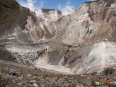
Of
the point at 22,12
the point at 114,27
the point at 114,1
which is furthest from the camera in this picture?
the point at 22,12

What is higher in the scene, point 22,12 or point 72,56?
point 22,12

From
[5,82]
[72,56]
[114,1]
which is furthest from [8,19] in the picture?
[5,82]

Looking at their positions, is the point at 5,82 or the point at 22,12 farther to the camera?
the point at 22,12

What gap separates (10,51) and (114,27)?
3565 centimetres

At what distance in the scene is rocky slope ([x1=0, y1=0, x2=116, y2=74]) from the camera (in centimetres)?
7944

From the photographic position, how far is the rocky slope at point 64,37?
3127 inches

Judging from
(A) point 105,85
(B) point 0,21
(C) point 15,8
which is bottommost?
(A) point 105,85

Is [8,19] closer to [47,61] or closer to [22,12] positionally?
[22,12]

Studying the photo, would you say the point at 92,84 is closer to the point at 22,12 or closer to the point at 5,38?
the point at 5,38

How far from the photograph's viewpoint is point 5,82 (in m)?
15.8

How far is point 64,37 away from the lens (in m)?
107

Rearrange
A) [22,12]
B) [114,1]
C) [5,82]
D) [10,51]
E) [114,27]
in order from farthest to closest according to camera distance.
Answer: [22,12]
[114,1]
[114,27]
[10,51]
[5,82]

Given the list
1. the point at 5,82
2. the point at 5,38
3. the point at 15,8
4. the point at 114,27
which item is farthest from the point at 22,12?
the point at 5,82

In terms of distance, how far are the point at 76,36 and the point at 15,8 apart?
31890 millimetres
